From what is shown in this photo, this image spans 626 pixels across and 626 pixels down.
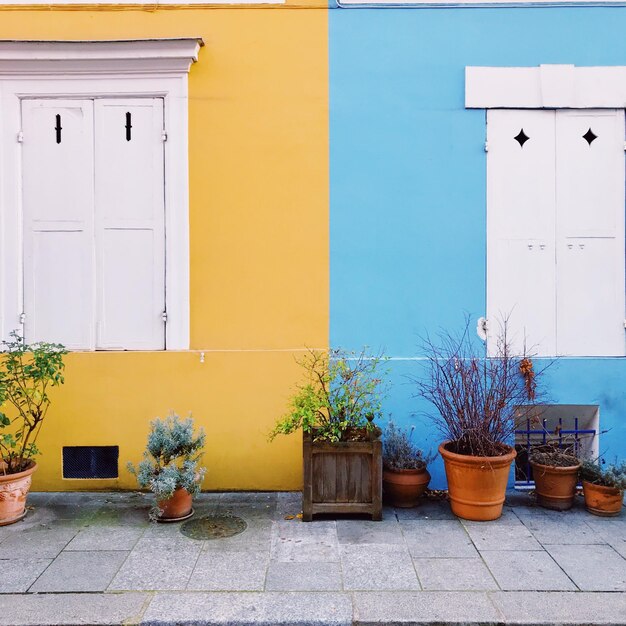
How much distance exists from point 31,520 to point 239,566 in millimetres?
1927

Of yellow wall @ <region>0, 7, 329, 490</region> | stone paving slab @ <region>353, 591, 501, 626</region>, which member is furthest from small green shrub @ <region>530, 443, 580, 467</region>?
yellow wall @ <region>0, 7, 329, 490</region>

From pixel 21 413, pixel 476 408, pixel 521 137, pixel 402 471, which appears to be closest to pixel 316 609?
pixel 402 471

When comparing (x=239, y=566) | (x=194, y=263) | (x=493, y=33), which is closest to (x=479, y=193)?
(x=493, y=33)

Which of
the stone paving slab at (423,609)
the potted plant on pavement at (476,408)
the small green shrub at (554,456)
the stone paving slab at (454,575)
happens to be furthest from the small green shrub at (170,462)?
the small green shrub at (554,456)

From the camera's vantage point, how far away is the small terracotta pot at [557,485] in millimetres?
5258

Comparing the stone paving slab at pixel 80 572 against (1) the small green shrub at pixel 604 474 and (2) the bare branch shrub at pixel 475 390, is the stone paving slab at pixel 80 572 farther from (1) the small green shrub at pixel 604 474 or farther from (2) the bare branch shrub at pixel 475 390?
(1) the small green shrub at pixel 604 474

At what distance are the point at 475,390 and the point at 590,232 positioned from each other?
193 cm

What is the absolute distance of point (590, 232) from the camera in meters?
5.82

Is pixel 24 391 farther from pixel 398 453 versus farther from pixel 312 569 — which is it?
→ pixel 398 453

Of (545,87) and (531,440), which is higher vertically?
(545,87)

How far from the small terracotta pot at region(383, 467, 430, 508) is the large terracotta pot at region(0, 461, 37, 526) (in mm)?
2911

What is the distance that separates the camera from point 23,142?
575 cm

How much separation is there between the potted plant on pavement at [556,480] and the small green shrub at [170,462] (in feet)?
9.21

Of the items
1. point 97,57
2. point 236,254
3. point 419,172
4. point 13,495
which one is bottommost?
point 13,495
